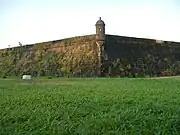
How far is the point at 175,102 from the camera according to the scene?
634cm

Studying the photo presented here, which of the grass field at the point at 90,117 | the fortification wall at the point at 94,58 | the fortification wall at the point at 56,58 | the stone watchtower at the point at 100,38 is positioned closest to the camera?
the grass field at the point at 90,117

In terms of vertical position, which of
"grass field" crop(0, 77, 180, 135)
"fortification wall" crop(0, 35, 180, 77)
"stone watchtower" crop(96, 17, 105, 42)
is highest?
"stone watchtower" crop(96, 17, 105, 42)

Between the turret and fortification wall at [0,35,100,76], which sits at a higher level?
the turret

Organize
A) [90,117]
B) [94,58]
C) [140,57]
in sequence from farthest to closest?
[140,57]
[94,58]
[90,117]

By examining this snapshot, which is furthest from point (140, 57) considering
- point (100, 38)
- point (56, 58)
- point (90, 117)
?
point (90, 117)

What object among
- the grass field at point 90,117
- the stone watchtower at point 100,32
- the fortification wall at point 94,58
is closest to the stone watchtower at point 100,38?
the stone watchtower at point 100,32

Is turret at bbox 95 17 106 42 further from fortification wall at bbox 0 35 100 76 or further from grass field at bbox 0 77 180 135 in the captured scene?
grass field at bbox 0 77 180 135

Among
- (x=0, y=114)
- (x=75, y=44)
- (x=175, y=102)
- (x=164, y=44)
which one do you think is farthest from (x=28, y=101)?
(x=164, y=44)

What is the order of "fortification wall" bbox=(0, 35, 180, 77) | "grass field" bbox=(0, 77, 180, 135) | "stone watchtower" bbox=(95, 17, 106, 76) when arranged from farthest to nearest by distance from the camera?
"fortification wall" bbox=(0, 35, 180, 77)
"stone watchtower" bbox=(95, 17, 106, 76)
"grass field" bbox=(0, 77, 180, 135)

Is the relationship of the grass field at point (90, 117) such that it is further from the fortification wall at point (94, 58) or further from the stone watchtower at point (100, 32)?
the stone watchtower at point (100, 32)

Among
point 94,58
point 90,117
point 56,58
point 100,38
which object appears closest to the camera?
point 90,117

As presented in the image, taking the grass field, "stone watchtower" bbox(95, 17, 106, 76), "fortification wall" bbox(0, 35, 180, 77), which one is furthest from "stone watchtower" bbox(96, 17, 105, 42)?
the grass field

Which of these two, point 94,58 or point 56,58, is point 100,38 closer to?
point 94,58

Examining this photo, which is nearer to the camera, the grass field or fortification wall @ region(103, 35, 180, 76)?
the grass field
